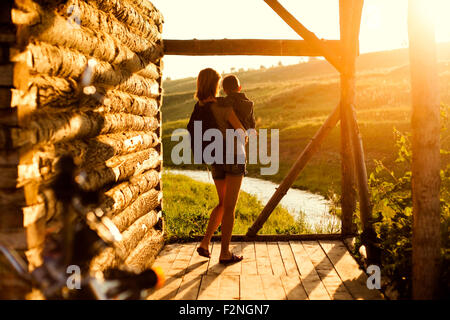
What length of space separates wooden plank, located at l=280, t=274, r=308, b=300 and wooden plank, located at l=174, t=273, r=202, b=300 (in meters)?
0.85

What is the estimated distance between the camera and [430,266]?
375 cm

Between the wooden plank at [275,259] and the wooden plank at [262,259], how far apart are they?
0.15 ft

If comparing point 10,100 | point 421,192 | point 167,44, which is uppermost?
point 167,44

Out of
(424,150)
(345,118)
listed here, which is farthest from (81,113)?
(345,118)

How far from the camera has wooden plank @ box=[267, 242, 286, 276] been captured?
536 centimetres

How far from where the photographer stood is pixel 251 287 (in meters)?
4.84

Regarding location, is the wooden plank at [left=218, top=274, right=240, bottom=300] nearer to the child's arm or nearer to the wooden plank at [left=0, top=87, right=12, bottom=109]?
the child's arm

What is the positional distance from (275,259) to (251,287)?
3.39 ft

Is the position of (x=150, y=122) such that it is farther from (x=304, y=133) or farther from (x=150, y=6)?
(x=304, y=133)

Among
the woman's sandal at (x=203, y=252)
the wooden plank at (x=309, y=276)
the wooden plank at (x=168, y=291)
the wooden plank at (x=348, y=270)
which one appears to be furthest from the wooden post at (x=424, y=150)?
the woman's sandal at (x=203, y=252)

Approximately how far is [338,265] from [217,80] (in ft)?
7.98

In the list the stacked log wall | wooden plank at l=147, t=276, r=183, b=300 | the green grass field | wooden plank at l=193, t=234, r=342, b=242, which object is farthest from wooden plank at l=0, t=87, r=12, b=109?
wooden plank at l=193, t=234, r=342, b=242

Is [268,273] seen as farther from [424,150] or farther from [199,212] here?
[199,212]
